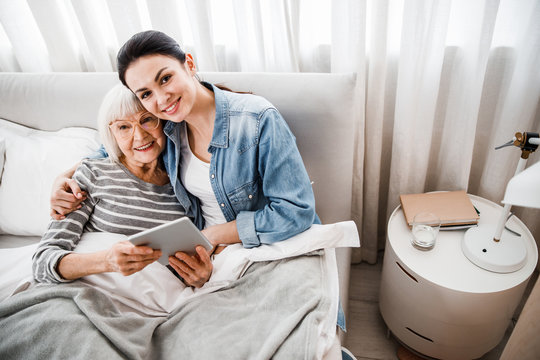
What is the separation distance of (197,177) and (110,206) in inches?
10.7

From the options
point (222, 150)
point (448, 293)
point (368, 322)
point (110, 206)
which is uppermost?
point (222, 150)

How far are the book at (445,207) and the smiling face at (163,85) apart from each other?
0.78 metres

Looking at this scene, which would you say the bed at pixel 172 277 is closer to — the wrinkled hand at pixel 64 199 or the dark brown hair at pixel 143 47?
the wrinkled hand at pixel 64 199

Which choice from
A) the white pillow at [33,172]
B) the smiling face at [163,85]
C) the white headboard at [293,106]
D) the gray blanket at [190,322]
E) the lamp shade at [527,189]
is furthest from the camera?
the white pillow at [33,172]

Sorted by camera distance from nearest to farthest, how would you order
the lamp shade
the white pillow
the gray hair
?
the lamp shade
the gray hair
the white pillow

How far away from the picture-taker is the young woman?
0.83 m

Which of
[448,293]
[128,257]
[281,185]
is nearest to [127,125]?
[128,257]

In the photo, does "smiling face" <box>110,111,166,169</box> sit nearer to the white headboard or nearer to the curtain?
the white headboard

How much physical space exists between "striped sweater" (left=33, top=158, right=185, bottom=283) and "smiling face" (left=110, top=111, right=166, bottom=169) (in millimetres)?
56

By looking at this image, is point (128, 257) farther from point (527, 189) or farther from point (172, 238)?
point (527, 189)

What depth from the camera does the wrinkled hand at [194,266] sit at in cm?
87

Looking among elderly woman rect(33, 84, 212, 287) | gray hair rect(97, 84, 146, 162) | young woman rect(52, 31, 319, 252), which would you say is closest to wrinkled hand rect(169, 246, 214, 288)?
elderly woman rect(33, 84, 212, 287)

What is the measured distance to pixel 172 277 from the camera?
0.97 m

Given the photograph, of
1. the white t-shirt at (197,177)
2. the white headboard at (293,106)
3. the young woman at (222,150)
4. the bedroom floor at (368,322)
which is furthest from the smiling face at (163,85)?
the bedroom floor at (368,322)
